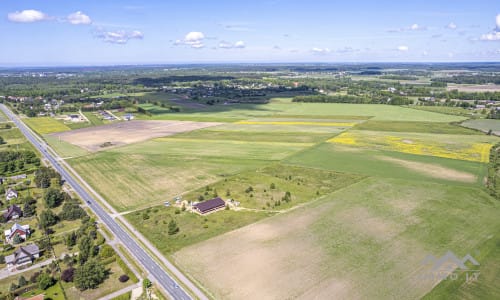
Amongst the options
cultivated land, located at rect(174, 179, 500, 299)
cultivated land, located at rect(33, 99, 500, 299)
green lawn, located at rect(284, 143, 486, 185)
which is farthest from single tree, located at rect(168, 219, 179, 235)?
green lawn, located at rect(284, 143, 486, 185)

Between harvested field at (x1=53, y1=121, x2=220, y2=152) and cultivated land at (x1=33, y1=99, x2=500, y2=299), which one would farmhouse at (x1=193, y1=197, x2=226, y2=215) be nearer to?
cultivated land at (x1=33, y1=99, x2=500, y2=299)

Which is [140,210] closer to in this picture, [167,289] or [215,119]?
[167,289]

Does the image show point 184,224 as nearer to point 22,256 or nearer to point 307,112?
point 22,256

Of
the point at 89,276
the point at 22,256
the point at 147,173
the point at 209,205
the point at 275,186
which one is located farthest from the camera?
the point at 147,173

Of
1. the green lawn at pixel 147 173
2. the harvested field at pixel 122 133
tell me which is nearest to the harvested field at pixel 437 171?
the green lawn at pixel 147 173

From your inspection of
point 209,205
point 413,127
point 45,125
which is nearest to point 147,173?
point 209,205
